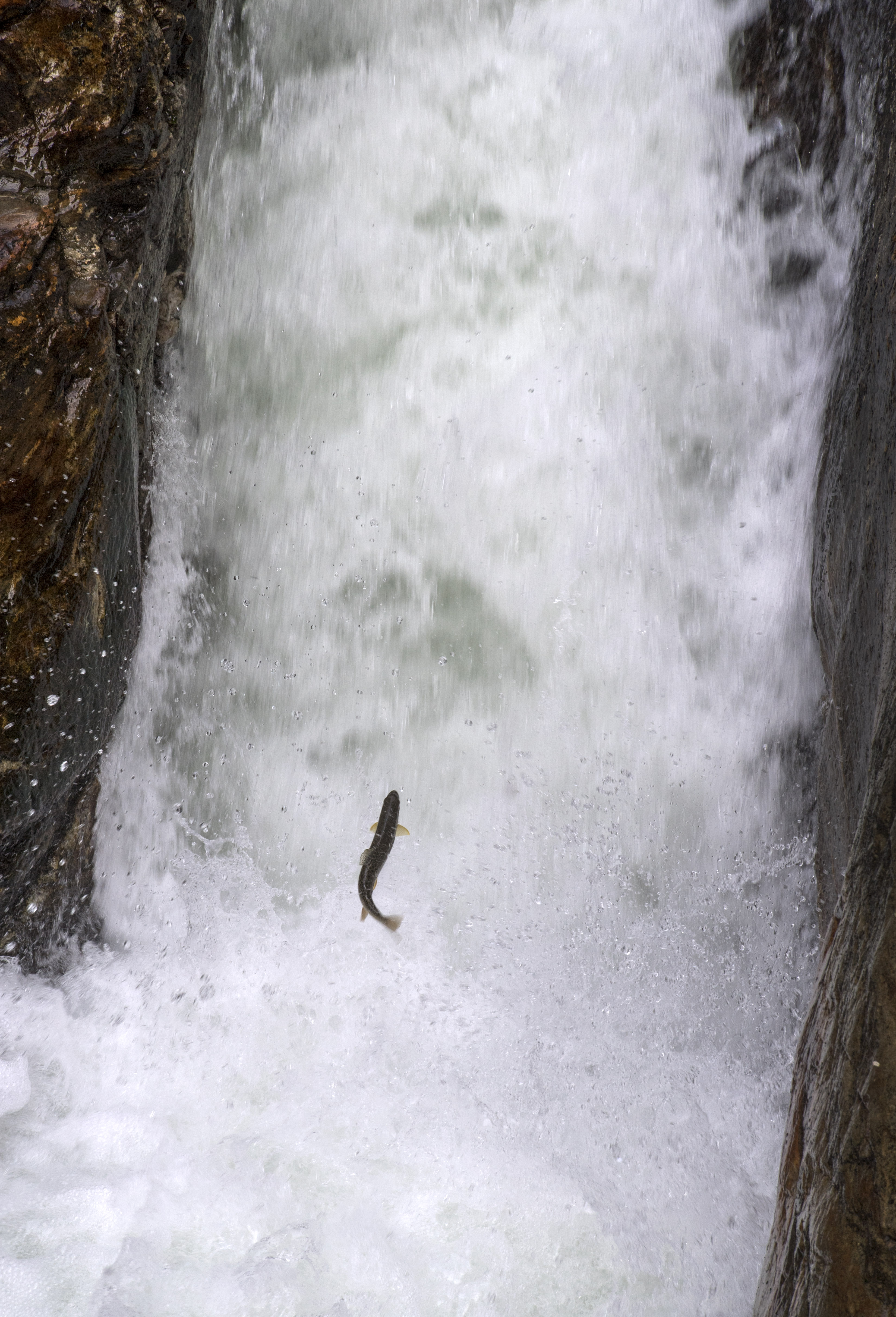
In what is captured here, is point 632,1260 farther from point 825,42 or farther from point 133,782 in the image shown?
point 825,42

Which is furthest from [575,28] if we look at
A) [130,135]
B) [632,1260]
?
[632,1260]

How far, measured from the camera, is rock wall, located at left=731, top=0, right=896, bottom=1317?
181 cm

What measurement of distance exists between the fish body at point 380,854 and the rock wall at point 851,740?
132cm

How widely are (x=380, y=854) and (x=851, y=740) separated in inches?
62.8

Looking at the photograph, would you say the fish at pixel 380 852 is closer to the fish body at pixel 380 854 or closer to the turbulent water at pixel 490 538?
the fish body at pixel 380 854

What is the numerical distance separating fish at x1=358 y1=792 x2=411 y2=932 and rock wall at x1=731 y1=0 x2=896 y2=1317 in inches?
51.9

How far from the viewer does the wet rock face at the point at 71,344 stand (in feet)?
7.47

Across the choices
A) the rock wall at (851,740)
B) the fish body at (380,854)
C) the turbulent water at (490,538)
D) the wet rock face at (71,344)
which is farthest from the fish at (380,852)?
the rock wall at (851,740)

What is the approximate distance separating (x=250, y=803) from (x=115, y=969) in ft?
2.93

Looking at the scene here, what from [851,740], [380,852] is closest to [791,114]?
[851,740]

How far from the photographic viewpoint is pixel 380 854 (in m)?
2.86

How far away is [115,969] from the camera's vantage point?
3.24 meters

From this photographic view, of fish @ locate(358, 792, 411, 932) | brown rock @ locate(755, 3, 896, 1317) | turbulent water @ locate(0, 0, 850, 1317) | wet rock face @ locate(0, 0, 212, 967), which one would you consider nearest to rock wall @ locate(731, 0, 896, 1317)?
brown rock @ locate(755, 3, 896, 1317)

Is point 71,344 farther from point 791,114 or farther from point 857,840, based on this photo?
point 791,114
